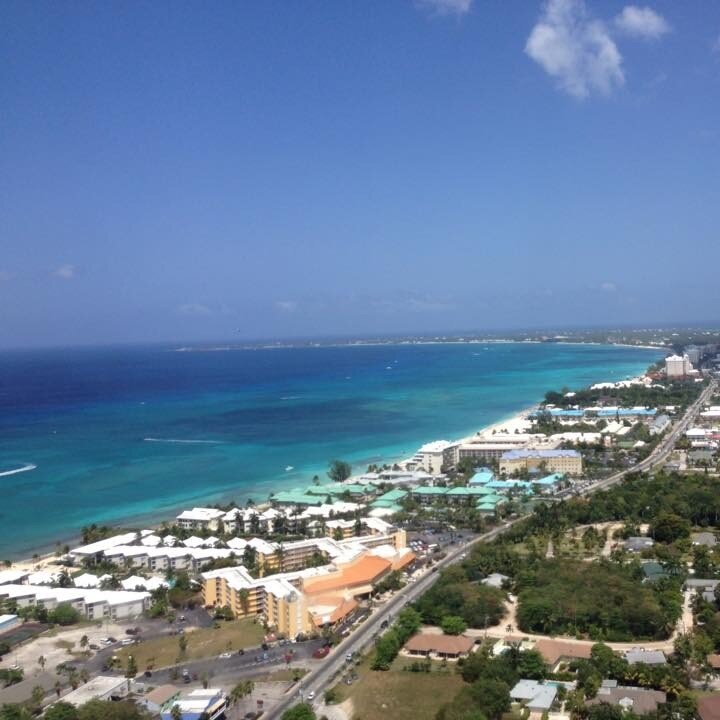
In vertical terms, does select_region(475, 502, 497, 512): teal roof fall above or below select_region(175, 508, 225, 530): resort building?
below

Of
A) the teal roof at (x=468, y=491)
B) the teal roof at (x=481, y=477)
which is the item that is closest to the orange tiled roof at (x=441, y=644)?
the teal roof at (x=468, y=491)

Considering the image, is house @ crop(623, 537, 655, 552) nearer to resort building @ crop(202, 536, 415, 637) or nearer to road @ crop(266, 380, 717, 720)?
road @ crop(266, 380, 717, 720)

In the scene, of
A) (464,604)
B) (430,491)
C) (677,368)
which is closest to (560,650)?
(464,604)

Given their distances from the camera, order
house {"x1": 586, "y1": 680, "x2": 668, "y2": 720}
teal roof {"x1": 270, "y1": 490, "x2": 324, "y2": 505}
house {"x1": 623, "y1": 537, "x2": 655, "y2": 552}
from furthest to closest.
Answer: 1. teal roof {"x1": 270, "y1": 490, "x2": 324, "y2": 505}
2. house {"x1": 623, "y1": 537, "x2": 655, "y2": 552}
3. house {"x1": 586, "y1": 680, "x2": 668, "y2": 720}

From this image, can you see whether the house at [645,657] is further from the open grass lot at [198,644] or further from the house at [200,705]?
the open grass lot at [198,644]

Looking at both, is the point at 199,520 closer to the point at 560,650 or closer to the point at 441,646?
the point at 441,646

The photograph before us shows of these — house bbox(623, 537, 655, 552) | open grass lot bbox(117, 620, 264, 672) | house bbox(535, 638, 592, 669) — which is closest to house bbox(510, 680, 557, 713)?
house bbox(535, 638, 592, 669)
